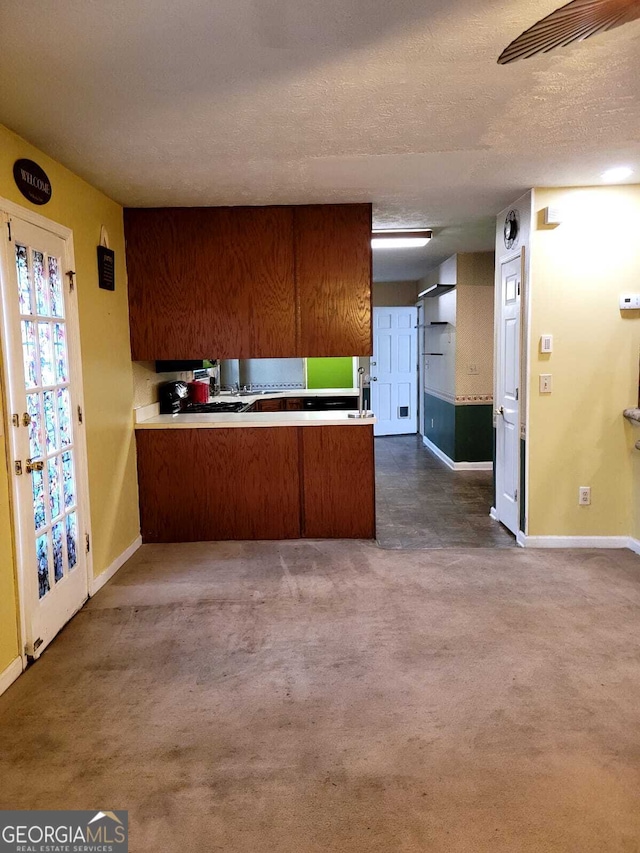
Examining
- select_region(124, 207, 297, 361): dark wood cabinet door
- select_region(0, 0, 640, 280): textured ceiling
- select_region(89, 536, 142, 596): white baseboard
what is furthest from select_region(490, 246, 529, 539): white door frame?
select_region(89, 536, 142, 596): white baseboard

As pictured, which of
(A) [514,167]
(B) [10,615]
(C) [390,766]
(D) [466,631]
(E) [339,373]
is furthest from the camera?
(E) [339,373]

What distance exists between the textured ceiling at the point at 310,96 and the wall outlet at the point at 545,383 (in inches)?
48.1

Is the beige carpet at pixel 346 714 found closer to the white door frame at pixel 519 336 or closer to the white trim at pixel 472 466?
the white door frame at pixel 519 336

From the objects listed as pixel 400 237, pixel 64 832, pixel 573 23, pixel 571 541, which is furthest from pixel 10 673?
pixel 400 237

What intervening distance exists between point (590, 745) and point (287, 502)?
2684 millimetres

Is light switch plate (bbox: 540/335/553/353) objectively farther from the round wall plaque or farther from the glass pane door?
the round wall plaque

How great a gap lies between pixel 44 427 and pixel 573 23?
8.64 feet

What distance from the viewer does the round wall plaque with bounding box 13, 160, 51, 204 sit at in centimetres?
271

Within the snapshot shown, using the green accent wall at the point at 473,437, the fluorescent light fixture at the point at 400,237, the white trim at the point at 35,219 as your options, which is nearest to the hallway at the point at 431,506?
the green accent wall at the point at 473,437

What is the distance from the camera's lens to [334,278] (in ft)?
14.3

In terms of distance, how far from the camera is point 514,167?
11.1 ft

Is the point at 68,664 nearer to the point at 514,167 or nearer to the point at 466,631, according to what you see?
the point at 466,631

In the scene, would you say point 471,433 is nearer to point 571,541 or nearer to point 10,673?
point 571,541

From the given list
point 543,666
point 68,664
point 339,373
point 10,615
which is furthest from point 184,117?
point 339,373
